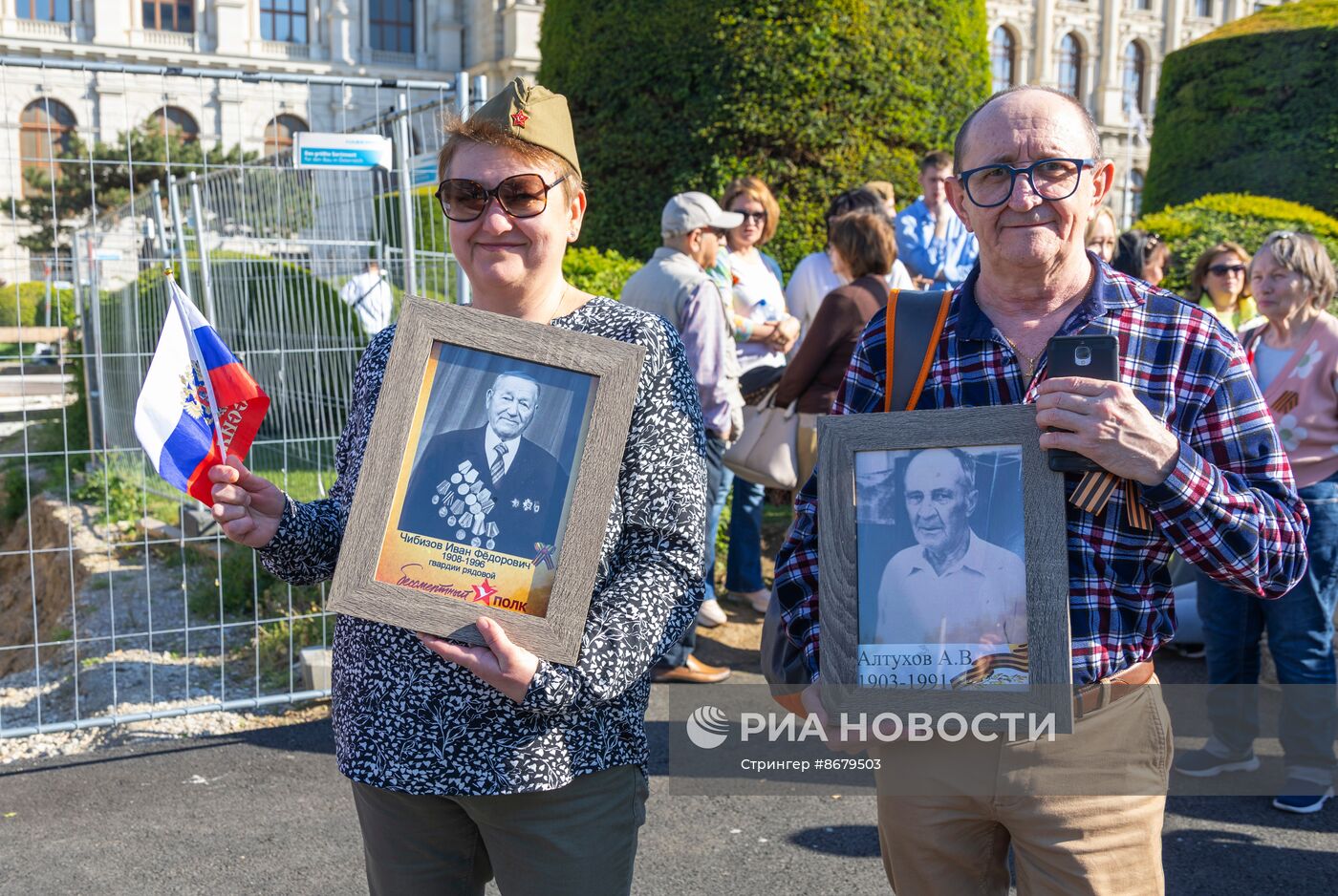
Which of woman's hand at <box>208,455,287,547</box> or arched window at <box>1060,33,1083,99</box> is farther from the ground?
arched window at <box>1060,33,1083,99</box>

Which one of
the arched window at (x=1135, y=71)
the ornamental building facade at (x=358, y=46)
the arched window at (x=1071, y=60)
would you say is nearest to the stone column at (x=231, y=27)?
the ornamental building facade at (x=358, y=46)

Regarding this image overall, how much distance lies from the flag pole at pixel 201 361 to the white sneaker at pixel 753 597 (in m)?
Result: 4.69

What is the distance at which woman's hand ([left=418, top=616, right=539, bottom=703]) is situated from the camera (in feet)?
6.00

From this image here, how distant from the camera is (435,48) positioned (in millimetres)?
58906

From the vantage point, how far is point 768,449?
6051 mm

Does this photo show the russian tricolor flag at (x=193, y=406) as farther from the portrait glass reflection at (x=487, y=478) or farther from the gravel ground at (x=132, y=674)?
the gravel ground at (x=132, y=674)

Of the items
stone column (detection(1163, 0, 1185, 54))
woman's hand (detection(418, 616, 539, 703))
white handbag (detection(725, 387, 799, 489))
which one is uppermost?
stone column (detection(1163, 0, 1185, 54))

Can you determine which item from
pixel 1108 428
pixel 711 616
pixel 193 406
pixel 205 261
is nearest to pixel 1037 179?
pixel 1108 428

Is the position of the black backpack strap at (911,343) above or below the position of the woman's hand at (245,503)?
above

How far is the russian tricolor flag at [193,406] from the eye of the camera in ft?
7.59

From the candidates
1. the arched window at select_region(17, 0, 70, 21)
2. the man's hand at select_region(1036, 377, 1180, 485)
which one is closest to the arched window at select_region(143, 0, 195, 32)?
the arched window at select_region(17, 0, 70, 21)

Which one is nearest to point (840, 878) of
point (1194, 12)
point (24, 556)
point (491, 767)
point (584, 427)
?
point (491, 767)

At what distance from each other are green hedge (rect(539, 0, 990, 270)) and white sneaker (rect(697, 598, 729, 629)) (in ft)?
14.3

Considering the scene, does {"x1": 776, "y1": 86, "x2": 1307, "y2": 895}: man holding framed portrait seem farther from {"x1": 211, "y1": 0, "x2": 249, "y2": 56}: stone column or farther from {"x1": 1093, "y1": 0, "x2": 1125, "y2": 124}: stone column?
{"x1": 1093, "y1": 0, "x2": 1125, "y2": 124}: stone column
